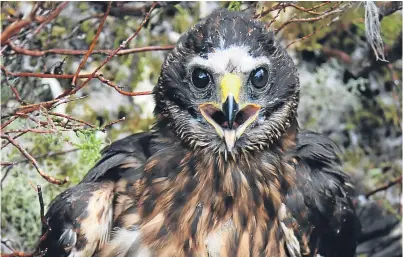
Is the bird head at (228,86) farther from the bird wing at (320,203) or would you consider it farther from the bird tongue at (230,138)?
the bird wing at (320,203)

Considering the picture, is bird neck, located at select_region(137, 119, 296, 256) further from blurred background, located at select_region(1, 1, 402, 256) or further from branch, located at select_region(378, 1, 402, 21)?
branch, located at select_region(378, 1, 402, 21)

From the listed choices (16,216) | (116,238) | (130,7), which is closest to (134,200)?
(116,238)

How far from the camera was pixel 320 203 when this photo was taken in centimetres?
323

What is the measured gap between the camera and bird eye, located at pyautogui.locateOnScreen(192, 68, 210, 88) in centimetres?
280

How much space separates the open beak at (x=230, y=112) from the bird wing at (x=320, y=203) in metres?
0.50

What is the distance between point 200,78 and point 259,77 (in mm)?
226

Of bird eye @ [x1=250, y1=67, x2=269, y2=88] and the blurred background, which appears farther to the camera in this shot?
the blurred background

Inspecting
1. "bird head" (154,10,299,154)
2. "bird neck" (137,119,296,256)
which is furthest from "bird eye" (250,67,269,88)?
"bird neck" (137,119,296,256)

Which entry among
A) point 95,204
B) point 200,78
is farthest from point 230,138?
point 95,204

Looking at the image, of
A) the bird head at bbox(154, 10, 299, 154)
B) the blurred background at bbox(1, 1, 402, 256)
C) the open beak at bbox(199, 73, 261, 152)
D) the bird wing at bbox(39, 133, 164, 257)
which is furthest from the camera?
the blurred background at bbox(1, 1, 402, 256)

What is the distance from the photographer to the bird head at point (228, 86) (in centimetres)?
276

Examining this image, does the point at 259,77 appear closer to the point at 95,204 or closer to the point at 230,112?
the point at 230,112

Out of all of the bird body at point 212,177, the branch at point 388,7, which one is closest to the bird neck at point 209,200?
the bird body at point 212,177

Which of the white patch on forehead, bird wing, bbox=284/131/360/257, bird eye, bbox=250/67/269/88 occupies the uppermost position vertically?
the white patch on forehead
